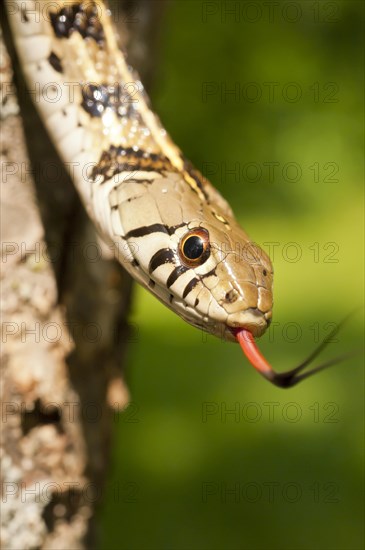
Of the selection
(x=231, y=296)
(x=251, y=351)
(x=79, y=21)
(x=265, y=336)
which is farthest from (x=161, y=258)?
(x=265, y=336)

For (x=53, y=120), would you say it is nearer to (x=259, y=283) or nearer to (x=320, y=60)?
(x=259, y=283)

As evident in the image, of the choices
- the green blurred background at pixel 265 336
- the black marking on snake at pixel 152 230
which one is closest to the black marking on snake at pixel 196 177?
the black marking on snake at pixel 152 230

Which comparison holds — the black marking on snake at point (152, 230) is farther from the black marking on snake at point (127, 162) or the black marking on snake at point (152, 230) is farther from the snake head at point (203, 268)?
the black marking on snake at point (127, 162)

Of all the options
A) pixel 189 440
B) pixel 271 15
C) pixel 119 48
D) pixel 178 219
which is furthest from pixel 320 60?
pixel 178 219

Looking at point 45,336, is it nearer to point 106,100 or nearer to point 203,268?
point 203,268

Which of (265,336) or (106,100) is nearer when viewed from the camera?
(106,100)
